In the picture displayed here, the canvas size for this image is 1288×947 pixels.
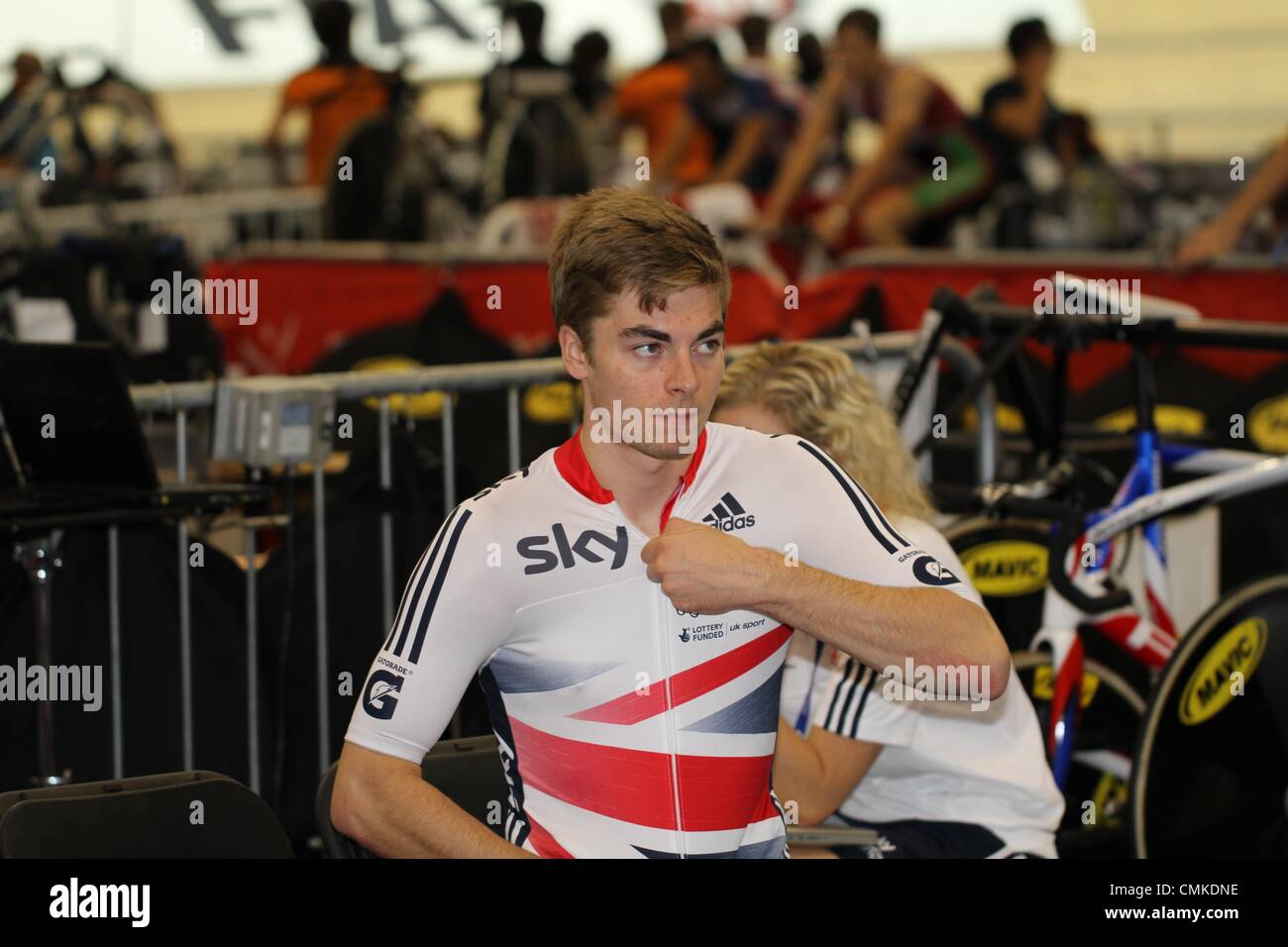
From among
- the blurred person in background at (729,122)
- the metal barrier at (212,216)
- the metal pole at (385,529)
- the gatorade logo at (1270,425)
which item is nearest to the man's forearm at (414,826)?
the metal pole at (385,529)

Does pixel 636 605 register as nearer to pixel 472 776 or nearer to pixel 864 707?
pixel 472 776

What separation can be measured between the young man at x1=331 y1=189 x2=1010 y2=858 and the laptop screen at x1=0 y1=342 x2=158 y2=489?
1247 mm

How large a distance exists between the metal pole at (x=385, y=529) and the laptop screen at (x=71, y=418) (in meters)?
0.77

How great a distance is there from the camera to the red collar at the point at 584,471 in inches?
106

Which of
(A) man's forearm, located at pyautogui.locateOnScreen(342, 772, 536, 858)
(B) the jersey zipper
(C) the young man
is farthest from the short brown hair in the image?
(A) man's forearm, located at pyautogui.locateOnScreen(342, 772, 536, 858)

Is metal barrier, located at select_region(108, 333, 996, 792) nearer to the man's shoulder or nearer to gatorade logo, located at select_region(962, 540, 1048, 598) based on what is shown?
gatorade logo, located at select_region(962, 540, 1048, 598)

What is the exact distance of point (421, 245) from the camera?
9.87m

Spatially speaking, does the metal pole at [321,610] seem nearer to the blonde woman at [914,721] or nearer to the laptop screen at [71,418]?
the laptop screen at [71,418]

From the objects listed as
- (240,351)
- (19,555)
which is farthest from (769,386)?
(240,351)

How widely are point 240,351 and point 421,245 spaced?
48.8 inches

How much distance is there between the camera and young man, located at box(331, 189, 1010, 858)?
2.51 meters
